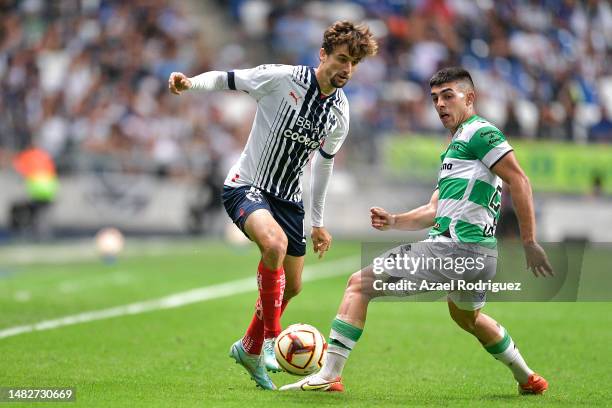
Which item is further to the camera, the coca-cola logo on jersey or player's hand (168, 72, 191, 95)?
the coca-cola logo on jersey

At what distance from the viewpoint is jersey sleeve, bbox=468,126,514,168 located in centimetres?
721

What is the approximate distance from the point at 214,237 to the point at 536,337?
1514cm

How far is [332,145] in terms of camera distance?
8.53 meters

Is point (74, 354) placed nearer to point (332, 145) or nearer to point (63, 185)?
point (332, 145)

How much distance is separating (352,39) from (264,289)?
1963 mm

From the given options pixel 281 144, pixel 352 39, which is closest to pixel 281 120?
pixel 281 144

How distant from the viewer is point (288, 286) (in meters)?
8.58

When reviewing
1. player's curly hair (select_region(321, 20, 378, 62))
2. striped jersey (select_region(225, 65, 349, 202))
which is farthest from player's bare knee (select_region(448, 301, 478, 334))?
player's curly hair (select_region(321, 20, 378, 62))

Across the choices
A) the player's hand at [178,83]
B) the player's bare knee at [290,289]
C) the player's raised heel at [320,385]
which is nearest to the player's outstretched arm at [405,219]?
the player's bare knee at [290,289]

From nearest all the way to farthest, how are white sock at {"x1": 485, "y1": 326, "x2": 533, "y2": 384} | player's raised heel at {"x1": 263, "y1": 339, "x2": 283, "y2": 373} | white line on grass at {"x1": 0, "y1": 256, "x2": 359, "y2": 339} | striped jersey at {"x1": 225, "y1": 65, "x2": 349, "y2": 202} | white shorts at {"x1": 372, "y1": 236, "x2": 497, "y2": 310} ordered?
white shorts at {"x1": 372, "y1": 236, "x2": 497, "y2": 310} < white sock at {"x1": 485, "y1": 326, "x2": 533, "y2": 384} < player's raised heel at {"x1": 263, "y1": 339, "x2": 283, "y2": 373} < striped jersey at {"x1": 225, "y1": 65, "x2": 349, "y2": 202} < white line on grass at {"x1": 0, "y1": 256, "x2": 359, "y2": 339}

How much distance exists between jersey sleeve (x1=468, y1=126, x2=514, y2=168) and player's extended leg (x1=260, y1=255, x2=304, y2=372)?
1853mm

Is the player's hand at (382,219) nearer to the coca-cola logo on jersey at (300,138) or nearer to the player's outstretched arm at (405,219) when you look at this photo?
the player's outstretched arm at (405,219)

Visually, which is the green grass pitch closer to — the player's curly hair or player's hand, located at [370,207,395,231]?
player's hand, located at [370,207,395,231]

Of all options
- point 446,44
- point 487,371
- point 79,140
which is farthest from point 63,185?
point 487,371
